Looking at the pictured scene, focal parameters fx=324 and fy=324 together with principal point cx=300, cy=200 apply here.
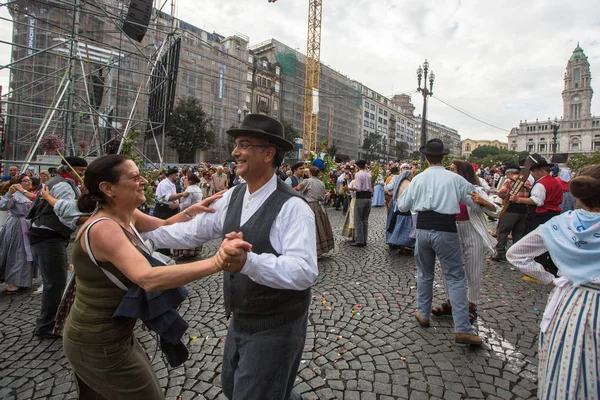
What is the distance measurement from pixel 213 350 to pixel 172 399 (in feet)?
2.41

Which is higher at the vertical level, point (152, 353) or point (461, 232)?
point (461, 232)

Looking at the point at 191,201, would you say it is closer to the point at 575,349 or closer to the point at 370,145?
the point at 575,349

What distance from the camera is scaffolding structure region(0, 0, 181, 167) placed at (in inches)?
433

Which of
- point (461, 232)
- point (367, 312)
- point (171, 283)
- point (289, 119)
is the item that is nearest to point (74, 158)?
point (171, 283)

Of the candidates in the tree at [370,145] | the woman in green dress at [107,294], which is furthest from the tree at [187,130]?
the tree at [370,145]

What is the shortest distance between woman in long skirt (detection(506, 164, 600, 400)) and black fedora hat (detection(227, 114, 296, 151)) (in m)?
1.83

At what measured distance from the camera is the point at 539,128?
11012 cm

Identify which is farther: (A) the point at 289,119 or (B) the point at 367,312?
(A) the point at 289,119

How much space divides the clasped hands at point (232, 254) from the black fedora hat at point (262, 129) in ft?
2.19

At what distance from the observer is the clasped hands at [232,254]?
118cm

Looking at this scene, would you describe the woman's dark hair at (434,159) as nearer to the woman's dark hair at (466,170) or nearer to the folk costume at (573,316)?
the woman's dark hair at (466,170)

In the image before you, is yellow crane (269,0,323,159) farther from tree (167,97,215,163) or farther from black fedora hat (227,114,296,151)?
black fedora hat (227,114,296,151)

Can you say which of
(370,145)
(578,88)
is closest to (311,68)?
(370,145)

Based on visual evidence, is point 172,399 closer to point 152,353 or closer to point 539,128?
point 152,353
